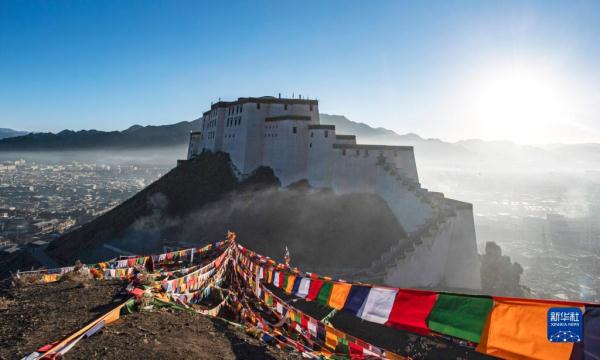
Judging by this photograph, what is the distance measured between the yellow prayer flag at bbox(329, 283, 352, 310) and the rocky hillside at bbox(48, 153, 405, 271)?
2009 centimetres

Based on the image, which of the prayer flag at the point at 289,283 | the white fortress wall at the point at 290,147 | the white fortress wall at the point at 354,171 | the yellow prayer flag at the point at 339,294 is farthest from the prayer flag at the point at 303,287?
the white fortress wall at the point at 290,147

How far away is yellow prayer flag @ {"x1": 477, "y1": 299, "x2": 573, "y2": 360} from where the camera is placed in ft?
18.6

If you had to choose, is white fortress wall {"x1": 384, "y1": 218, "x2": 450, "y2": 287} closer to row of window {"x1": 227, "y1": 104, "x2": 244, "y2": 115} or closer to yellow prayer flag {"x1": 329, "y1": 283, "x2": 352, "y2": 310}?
yellow prayer flag {"x1": 329, "y1": 283, "x2": 352, "y2": 310}

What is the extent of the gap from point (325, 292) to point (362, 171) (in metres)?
27.2

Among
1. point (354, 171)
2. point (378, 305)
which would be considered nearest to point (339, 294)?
point (378, 305)

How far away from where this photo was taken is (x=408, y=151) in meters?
37.2

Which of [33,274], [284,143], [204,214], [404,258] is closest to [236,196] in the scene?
[204,214]

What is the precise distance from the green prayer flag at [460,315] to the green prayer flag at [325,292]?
3177 mm

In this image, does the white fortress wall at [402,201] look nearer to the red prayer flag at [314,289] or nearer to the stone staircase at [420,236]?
the stone staircase at [420,236]

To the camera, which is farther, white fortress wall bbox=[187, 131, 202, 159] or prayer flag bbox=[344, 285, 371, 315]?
white fortress wall bbox=[187, 131, 202, 159]

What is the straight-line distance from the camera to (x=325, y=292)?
980 centimetres

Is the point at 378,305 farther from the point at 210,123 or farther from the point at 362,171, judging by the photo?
the point at 210,123

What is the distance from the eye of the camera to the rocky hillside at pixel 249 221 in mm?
31828

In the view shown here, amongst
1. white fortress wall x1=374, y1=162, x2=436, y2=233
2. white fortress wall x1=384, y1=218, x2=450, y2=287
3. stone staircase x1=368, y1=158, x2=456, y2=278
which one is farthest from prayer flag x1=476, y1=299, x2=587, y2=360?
white fortress wall x1=374, y1=162, x2=436, y2=233
